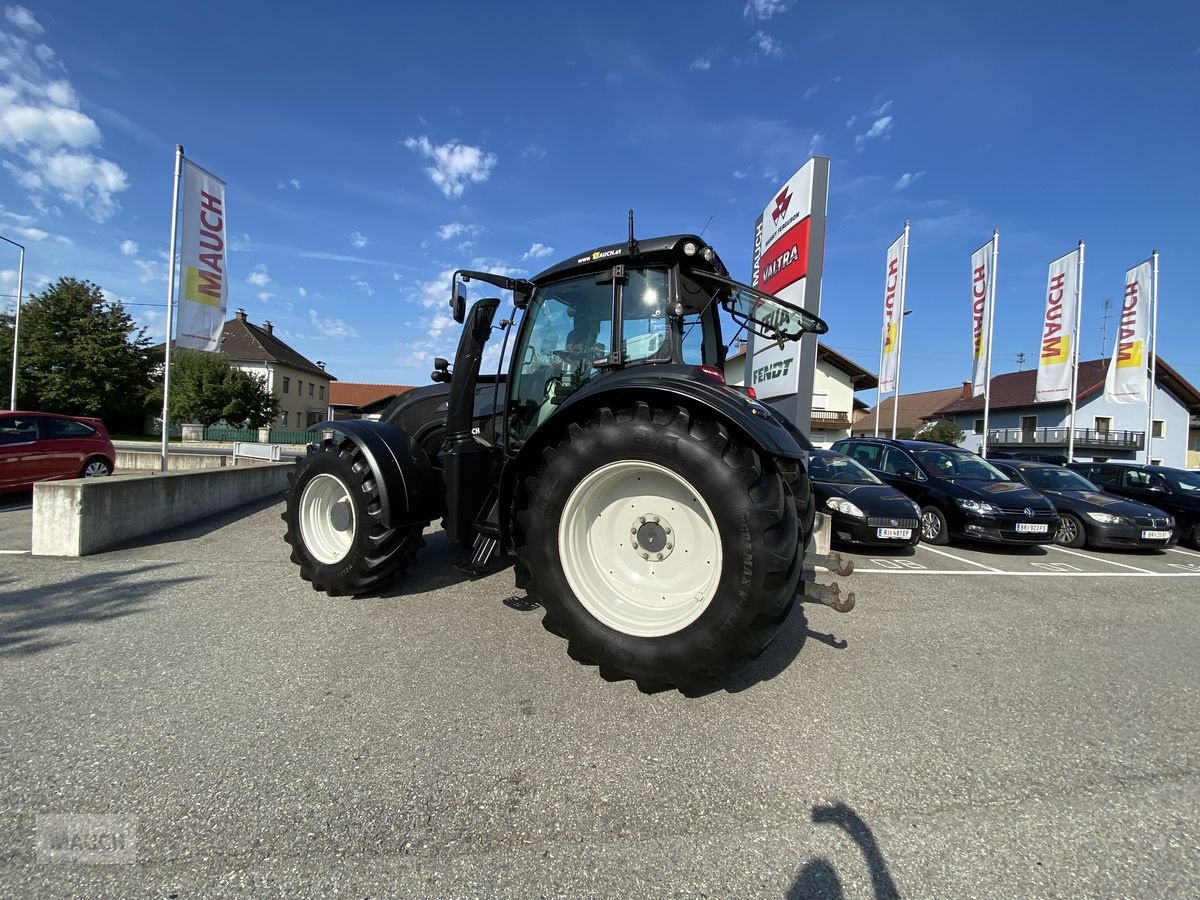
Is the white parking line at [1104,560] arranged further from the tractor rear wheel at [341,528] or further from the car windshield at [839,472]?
the tractor rear wheel at [341,528]

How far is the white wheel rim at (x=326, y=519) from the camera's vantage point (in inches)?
161

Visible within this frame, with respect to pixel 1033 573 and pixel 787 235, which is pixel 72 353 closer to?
pixel 787 235

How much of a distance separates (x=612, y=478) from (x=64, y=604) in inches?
158

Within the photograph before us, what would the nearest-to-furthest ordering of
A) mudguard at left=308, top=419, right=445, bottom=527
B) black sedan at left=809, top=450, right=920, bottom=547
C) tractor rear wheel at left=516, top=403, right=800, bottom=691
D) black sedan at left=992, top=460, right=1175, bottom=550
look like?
tractor rear wheel at left=516, top=403, right=800, bottom=691, mudguard at left=308, top=419, right=445, bottom=527, black sedan at left=809, top=450, right=920, bottom=547, black sedan at left=992, top=460, right=1175, bottom=550

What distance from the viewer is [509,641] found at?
329cm

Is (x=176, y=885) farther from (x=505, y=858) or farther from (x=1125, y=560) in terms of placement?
(x=1125, y=560)

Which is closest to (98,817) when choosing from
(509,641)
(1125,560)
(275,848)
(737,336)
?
(275,848)

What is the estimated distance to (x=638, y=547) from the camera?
2.83 m

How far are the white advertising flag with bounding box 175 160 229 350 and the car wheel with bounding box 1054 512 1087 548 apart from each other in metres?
14.3

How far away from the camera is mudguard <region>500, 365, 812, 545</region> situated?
247cm

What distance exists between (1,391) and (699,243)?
1595 inches

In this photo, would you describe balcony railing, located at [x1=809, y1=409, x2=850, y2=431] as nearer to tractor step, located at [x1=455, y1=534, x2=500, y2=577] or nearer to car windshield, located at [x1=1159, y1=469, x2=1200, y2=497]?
car windshield, located at [x1=1159, y1=469, x2=1200, y2=497]

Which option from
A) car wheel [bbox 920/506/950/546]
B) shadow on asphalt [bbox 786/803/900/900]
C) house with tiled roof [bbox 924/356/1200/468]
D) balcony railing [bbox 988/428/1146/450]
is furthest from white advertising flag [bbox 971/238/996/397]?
balcony railing [bbox 988/428/1146/450]

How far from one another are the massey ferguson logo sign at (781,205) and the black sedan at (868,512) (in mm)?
3804
